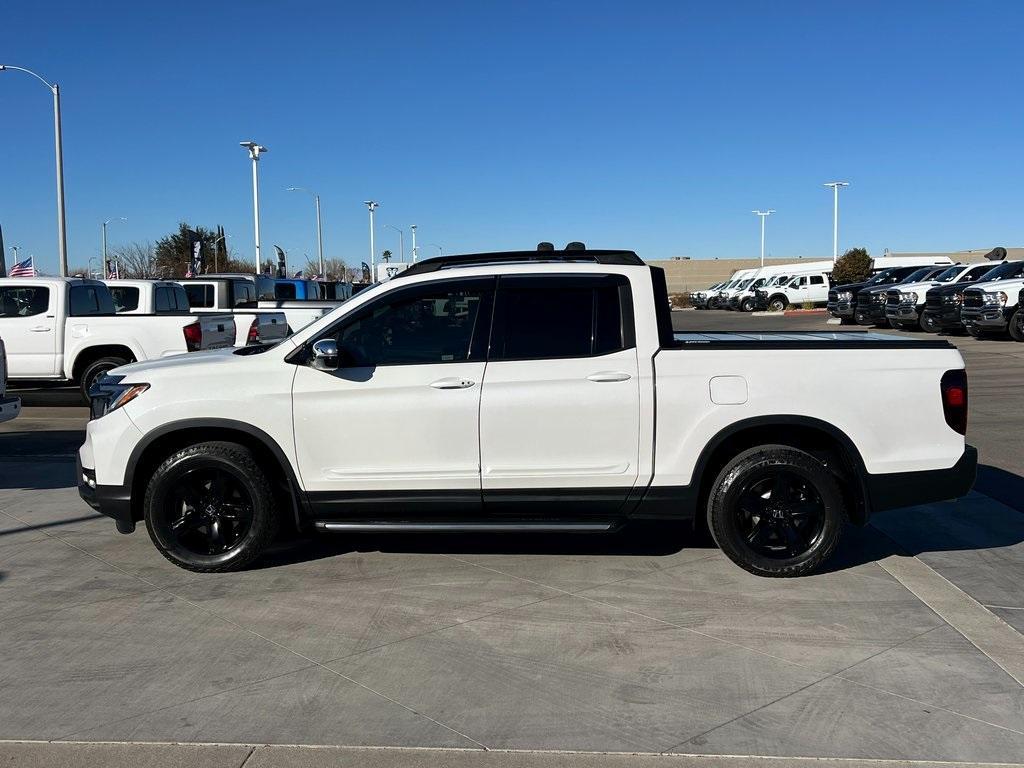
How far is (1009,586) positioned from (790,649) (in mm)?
1785

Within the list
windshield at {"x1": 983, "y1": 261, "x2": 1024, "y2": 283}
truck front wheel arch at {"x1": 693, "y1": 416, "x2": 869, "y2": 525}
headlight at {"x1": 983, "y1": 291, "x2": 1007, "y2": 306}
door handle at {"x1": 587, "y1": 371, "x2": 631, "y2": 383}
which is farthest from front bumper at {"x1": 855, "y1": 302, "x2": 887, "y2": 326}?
door handle at {"x1": 587, "y1": 371, "x2": 631, "y2": 383}

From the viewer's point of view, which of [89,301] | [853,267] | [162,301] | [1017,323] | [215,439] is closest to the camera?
[215,439]

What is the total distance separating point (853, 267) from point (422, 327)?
6077 centimetres

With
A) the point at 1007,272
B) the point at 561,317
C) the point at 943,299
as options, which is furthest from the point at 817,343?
the point at 1007,272

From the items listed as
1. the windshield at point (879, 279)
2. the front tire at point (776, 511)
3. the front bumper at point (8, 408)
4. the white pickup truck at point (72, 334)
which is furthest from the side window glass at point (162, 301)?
the windshield at point (879, 279)

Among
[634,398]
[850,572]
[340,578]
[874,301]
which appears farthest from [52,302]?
[874,301]

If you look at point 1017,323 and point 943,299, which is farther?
point 943,299

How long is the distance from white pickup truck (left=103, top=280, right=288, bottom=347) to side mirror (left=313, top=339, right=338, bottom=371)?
8952 mm

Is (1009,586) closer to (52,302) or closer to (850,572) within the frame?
(850,572)

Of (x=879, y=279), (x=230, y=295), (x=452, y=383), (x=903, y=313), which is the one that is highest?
(x=879, y=279)

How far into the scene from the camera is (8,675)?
454 centimetres

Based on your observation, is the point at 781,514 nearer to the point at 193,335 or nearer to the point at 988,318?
the point at 193,335

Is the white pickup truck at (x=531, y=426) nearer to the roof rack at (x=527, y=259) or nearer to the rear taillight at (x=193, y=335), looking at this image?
the roof rack at (x=527, y=259)

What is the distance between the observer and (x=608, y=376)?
5.72 meters
